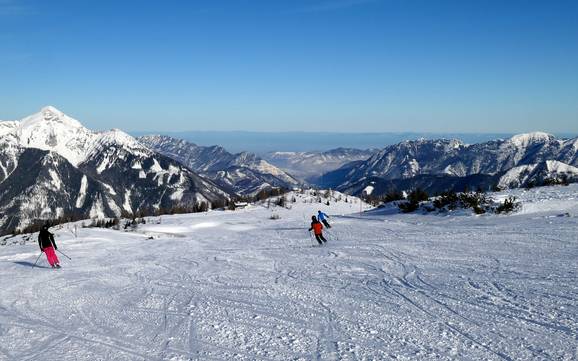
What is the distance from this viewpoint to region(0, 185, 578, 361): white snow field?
8.00 m

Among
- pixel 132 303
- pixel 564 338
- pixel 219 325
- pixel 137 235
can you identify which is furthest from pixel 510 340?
pixel 137 235

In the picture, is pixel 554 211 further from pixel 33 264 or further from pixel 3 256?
pixel 3 256

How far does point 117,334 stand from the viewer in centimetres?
952

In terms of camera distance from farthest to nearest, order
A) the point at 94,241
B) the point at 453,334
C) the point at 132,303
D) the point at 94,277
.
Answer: the point at 94,241, the point at 94,277, the point at 132,303, the point at 453,334

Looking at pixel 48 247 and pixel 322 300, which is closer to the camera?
pixel 322 300

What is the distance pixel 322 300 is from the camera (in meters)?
11.1

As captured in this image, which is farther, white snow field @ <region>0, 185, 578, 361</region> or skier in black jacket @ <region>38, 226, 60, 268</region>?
skier in black jacket @ <region>38, 226, 60, 268</region>

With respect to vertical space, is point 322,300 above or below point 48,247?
above

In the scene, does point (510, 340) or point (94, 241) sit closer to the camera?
point (510, 340)

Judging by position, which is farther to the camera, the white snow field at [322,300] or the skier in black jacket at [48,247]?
the skier in black jacket at [48,247]

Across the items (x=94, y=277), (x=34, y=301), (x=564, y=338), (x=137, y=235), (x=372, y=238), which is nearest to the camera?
(x=564, y=338)

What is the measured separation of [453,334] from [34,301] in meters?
11.6

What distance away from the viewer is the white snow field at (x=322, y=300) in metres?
8.00

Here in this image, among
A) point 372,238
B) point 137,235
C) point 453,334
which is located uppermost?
point 453,334
